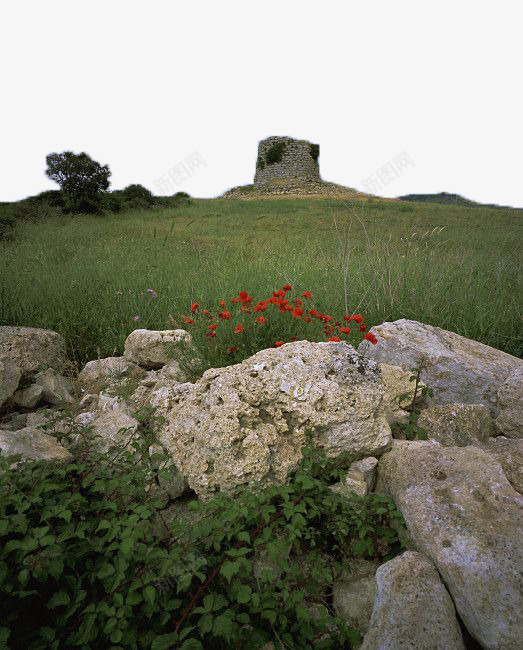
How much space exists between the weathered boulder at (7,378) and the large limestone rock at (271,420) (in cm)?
145

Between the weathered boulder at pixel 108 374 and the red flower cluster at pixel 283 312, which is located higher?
the red flower cluster at pixel 283 312

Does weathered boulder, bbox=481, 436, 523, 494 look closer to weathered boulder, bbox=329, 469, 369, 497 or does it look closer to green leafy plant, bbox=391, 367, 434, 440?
green leafy plant, bbox=391, 367, 434, 440

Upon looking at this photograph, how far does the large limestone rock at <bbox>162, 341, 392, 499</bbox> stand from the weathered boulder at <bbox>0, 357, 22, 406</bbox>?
145cm

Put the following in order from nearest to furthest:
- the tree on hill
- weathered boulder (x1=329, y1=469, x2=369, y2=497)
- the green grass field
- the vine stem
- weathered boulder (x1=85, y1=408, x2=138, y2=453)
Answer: the vine stem
weathered boulder (x1=329, y1=469, x2=369, y2=497)
weathered boulder (x1=85, y1=408, x2=138, y2=453)
the green grass field
the tree on hill

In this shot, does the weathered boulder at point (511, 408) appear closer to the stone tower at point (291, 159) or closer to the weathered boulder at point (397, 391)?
the weathered boulder at point (397, 391)

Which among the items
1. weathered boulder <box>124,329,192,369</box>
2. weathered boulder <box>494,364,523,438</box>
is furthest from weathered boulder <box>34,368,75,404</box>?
weathered boulder <box>494,364,523,438</box>

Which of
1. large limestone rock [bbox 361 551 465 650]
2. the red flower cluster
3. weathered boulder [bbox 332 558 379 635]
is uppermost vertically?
the red flower cluster

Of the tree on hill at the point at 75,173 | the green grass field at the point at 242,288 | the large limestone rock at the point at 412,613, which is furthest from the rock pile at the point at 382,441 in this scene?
the tree on hill at the point at 75,173

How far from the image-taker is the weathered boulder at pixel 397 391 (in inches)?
112

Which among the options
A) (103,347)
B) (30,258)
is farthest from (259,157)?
(103,347)

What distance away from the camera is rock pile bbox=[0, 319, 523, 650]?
1612 millimetres

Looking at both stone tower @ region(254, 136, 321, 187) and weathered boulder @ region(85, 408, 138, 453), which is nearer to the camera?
weathered boulder @ region(85, 408, 138, 453)

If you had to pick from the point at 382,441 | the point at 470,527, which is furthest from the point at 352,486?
the point at 470,527

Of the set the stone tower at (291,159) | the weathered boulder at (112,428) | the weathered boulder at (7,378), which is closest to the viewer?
the weathered boulder at (112,428)
